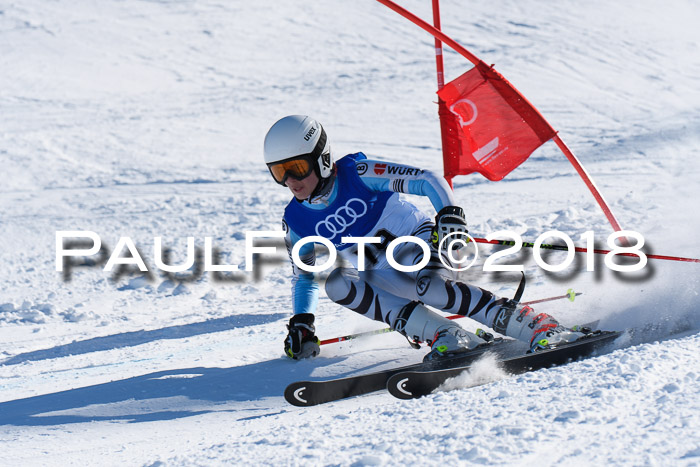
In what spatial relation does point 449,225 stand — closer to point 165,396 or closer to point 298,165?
point 298,165

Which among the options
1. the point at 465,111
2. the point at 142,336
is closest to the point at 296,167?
the point at 465,111

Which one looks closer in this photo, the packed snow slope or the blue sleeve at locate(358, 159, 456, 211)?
the packed snow slope

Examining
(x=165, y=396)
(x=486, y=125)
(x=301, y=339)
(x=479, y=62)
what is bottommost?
(x=165, y=396)

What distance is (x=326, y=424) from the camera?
9.07ft

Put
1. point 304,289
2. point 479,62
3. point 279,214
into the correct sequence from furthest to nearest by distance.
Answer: point 279,214
point 479,62
point 304,289

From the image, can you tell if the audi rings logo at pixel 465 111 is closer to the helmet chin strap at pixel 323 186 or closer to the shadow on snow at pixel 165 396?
the helmet chin strap at pixel 323 186

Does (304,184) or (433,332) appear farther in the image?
(304,184)

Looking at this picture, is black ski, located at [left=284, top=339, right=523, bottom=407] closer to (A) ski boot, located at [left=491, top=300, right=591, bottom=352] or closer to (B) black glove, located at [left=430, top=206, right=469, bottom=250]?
(A) ski boot, located at [left=491, top=300, right=591, bottom=352]

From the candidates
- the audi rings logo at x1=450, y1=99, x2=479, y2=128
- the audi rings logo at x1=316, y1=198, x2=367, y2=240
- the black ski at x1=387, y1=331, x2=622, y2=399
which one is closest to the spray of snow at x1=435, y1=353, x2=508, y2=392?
the black ski at x1=387, y1=331, x2=622, y2=399

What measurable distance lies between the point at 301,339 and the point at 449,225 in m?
1.07

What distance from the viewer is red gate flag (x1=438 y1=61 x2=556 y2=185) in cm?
521

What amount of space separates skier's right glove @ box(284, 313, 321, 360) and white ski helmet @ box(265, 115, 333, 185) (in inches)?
31.5

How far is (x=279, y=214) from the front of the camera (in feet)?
28.6

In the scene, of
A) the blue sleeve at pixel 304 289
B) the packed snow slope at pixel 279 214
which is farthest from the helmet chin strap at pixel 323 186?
the packed snow slope at pixel 279 214
